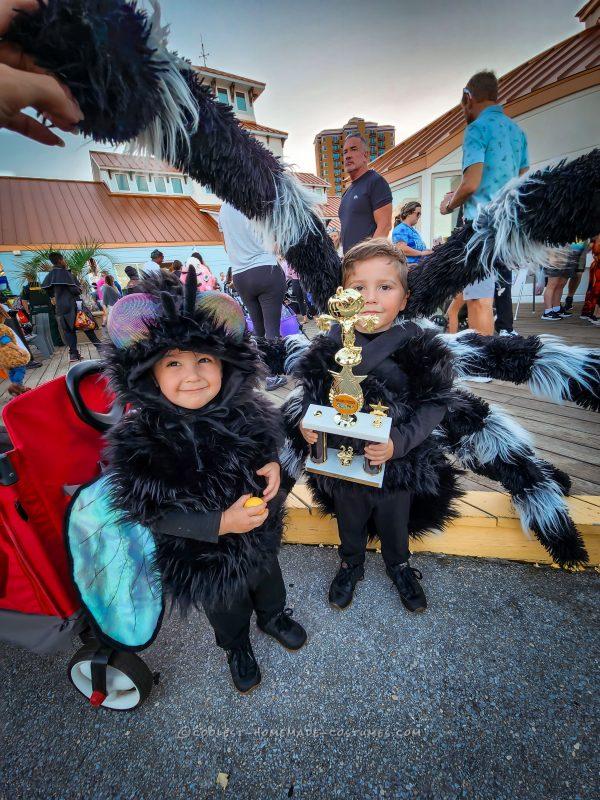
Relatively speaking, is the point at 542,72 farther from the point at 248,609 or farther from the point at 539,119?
the point at 248,609

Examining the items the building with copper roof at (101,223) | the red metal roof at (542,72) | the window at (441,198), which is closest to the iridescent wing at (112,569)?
the window at (441,198)

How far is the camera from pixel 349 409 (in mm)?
872

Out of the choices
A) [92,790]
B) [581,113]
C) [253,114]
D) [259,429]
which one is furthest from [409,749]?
[253,114]

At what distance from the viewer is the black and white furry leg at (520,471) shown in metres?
1.18

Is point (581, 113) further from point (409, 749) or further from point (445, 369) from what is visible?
point (409, 749)

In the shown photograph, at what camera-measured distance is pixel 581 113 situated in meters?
4.67

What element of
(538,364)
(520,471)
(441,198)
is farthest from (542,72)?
(520,471)

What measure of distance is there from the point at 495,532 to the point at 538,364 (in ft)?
2.27

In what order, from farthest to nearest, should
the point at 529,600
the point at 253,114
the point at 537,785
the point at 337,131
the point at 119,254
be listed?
the point at 337,131 < the point at 253,114 < the point at 119,254 < the point at 529,600 < the point at 537,785

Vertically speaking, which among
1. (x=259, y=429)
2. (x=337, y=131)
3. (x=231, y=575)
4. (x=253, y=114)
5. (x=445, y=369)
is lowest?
(x=231, y=575)

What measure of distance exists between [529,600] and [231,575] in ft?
3.40

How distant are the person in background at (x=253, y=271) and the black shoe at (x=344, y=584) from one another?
1457 mm

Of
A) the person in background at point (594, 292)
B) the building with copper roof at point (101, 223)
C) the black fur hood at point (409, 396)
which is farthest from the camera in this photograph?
the building with copper roof at point (101, 223)

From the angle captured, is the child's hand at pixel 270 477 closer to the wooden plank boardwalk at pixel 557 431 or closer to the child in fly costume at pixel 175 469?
the child in fly costume at pixel 175 469
